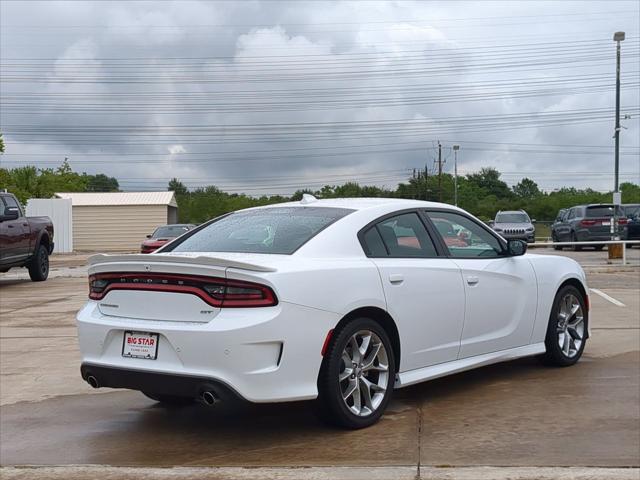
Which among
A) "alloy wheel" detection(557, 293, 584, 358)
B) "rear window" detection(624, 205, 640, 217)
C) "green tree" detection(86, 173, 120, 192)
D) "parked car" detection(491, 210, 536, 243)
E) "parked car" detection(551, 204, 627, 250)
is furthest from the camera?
"green tree" detection(86, 173, 120, 192)

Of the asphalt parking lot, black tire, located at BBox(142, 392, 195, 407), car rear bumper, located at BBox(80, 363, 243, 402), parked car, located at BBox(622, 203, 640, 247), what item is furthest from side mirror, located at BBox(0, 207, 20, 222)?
parked car, located at BBox(622, 203, 640, 247)

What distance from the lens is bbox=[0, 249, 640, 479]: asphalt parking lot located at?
441 centimetres

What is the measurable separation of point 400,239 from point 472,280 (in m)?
0.73

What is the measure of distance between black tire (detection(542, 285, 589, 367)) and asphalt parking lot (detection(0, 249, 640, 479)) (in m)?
0.10

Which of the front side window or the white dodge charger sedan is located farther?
the front side window

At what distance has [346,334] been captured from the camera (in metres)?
4.96

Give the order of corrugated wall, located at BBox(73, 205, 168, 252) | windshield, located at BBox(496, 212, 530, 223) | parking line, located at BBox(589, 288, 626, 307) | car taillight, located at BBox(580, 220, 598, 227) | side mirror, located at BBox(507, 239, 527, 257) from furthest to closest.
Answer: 1. corrugated wall, located at BBox(73, 205, 168, 252)
2. windshield, located at BBox(496, 212, 530, 223)
3. car taillight, located at BBox(580, 220, 598, 227)
4. parking line, located at BBox(589, 288, 626, 307)
5. side mirror, located at BBox(507, 239, 527, 257)

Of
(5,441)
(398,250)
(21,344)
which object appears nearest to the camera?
(5,441)

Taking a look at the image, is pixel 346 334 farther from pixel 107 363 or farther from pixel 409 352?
pixel 107 363

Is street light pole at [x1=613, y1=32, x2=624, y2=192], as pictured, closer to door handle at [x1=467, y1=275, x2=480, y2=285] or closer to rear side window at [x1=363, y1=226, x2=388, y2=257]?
door handle at [x1=467, y1=275, x2=480, y2=285]

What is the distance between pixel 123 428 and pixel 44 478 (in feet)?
3.46

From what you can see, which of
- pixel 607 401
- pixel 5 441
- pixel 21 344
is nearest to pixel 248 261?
pixel 5 441

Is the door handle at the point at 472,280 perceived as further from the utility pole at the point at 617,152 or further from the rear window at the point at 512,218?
the rear window at the point at 512,218

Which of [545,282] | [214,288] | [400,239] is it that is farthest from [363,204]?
[545,282]
